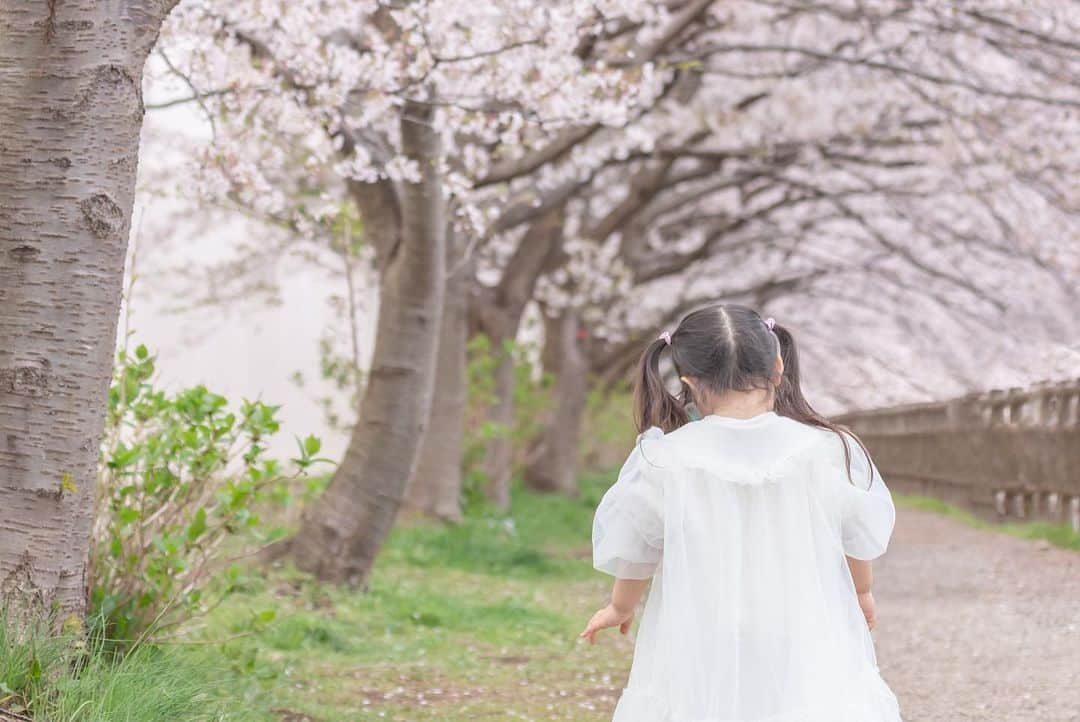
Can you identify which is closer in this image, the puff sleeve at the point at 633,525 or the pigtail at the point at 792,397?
the puff sleeve at the point at 633,525

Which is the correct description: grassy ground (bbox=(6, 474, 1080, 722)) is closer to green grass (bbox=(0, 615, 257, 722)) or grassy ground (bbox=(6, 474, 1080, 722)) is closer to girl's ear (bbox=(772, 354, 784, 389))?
green grass (bbox=(0, 615, 257, 722))

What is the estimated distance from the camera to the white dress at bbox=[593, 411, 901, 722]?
8.91 feet

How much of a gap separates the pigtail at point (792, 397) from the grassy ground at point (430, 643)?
1.89 m

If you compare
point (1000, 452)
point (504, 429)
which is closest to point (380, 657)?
point (504, 429)

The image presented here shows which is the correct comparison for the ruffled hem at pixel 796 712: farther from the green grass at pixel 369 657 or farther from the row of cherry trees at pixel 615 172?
the row of cherry trees at pixel 615 172

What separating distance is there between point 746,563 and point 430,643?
3233mm

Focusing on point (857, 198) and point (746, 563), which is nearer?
point (746, 563)

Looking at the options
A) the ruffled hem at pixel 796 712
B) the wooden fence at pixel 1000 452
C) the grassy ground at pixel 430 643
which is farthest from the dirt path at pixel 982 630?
the ruffled hem at pixel 796 712

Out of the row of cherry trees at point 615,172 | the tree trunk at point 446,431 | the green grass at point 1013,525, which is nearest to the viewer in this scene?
the row of cherry trees at point 615,172

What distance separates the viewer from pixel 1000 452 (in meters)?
10.4

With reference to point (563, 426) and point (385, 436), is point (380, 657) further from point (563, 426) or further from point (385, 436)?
point (563, 426)

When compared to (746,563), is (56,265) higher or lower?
higher

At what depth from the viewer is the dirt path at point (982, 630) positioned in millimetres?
4457

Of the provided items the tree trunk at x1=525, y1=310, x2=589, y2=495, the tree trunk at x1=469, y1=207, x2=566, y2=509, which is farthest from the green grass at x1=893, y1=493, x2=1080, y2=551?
the tree trunk at x1=469, y1=207, x2=566, y2=509
